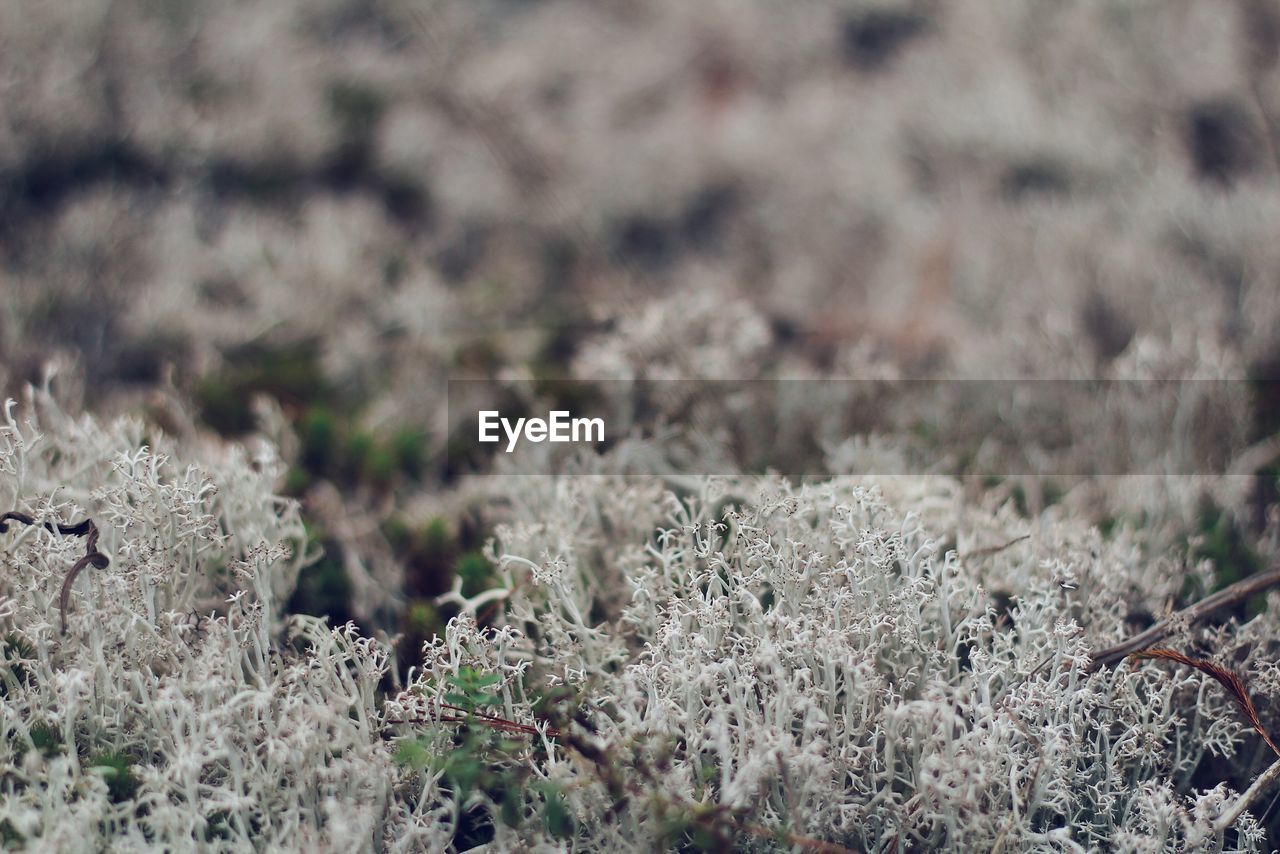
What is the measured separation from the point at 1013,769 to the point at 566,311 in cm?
270

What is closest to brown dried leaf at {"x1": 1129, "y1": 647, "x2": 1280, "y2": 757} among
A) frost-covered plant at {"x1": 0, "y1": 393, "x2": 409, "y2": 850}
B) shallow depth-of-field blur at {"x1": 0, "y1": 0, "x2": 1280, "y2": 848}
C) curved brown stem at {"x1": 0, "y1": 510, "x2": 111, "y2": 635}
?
shallow depth-of-field blur at {"x1": 0, "y1": 0, "x2": 1280, "y2": 848}

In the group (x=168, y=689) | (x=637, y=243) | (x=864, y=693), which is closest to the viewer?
(x=168, y=689)

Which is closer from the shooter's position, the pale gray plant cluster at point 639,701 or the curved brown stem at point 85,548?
the pale gray plant cluster at point 639,701

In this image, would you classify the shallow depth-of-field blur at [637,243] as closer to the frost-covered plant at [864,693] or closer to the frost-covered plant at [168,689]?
the frost-covered plant at [864,693]

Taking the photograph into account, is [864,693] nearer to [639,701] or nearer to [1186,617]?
[639,701]

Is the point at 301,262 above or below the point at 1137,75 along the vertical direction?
below

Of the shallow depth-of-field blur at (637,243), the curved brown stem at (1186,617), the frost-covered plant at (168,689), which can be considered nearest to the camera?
the frost-covered plant at (168,689)

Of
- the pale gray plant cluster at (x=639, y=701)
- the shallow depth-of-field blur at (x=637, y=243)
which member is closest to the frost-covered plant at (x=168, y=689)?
the pale gray plant cluster at (x=639, y=701)

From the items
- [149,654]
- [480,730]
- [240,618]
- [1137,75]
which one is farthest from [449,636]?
[1137,75]

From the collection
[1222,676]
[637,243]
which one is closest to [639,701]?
[1222,676]

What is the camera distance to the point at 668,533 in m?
1.74

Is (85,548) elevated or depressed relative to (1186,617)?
elevated

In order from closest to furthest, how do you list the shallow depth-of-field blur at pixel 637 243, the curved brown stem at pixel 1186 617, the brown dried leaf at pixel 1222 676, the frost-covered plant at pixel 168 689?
the frost-covered plant at pixel 168 689 < the brown dried leaf at pixel 1222 676 < the curved brown stem at pixel 1186 617 < the shallow depth-of-field blur at pixel 637 243

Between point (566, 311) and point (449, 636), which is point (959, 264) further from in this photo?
point (449, 636)
